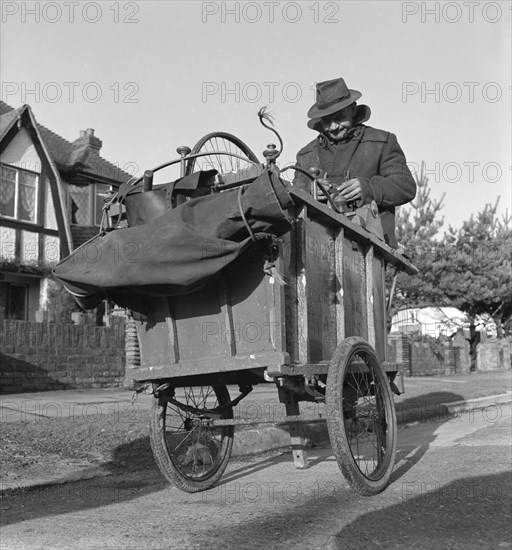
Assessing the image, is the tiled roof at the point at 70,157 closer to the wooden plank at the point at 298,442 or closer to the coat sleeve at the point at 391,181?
the coat sleeve at the point at 391,181

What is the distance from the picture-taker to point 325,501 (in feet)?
14.9

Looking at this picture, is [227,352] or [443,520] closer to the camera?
[443,520]

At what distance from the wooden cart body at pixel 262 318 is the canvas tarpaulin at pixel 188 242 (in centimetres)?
32

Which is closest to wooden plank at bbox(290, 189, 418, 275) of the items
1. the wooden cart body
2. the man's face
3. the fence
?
the wooden cart body

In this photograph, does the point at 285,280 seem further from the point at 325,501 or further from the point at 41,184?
the point at 41,184

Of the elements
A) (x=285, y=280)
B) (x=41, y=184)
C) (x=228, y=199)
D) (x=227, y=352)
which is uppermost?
(x=41, y=184)

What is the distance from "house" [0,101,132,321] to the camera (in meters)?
21.6

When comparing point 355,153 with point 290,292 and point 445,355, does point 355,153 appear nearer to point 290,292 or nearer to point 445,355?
point 290,292

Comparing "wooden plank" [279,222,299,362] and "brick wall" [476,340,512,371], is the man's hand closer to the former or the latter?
"wooden plank" [279,222,299,362]

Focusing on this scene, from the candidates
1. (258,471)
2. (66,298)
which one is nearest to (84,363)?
(66,298)

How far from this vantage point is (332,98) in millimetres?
6227

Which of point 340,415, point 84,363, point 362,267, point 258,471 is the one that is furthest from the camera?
point 84,363

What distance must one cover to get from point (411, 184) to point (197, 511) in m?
3.29

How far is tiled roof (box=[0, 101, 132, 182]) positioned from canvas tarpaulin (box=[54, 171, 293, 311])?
19388 millimetres
